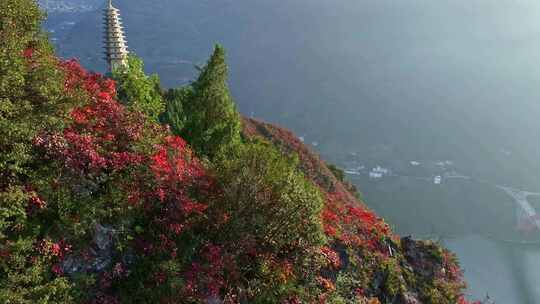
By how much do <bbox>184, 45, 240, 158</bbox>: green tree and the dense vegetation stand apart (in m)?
7.35

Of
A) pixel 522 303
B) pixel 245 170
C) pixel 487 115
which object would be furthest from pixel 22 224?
pixel 487 115

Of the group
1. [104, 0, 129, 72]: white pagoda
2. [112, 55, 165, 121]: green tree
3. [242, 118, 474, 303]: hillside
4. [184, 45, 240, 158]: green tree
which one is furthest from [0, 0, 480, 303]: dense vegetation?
[104, 0, 129, 72]: white pagoda

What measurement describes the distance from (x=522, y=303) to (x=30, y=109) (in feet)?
265

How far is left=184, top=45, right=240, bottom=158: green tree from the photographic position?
874 inches

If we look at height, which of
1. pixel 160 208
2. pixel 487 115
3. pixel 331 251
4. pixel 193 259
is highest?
pixel 160 208

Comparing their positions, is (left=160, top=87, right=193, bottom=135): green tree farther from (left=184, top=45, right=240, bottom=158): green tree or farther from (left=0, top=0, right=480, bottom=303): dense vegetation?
(left=0, top=0, right=480, bottom=303): dense vegetation

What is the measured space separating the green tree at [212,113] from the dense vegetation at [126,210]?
24.1ft

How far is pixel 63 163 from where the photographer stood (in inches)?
432

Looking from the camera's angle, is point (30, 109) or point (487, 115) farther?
point (487, 115)

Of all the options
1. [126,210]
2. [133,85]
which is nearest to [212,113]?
[133,85]

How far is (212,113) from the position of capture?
76.8 ft

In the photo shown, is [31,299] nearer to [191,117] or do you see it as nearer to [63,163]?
[63,163]

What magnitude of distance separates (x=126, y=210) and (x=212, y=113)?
1238cm

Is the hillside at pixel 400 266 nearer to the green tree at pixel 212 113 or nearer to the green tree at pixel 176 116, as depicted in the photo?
the green tree at pixel 212 113
